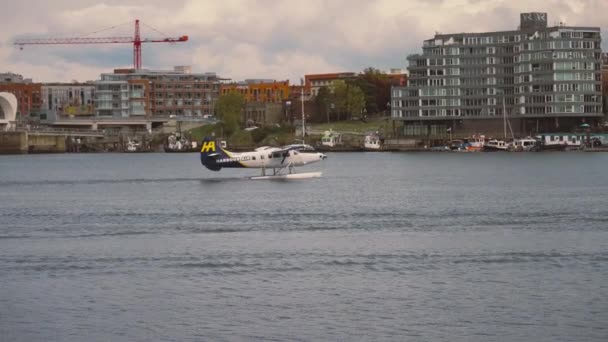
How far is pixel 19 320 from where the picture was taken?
1337 inches

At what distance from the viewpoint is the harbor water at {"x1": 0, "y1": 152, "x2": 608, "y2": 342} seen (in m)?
32.8

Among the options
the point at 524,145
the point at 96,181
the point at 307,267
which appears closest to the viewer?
the point at 307,267

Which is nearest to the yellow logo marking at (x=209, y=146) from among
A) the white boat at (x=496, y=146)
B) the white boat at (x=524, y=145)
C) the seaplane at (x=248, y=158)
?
the seaplane at (x=248, y=158)

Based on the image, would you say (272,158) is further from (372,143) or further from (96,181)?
(372,143)

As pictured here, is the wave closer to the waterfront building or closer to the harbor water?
the harbor water

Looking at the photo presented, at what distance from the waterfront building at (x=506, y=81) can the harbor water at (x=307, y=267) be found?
9147cm

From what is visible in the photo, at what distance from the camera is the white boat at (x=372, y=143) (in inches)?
7308

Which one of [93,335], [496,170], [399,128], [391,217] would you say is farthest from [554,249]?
[399,128]

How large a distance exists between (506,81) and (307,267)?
455 ft

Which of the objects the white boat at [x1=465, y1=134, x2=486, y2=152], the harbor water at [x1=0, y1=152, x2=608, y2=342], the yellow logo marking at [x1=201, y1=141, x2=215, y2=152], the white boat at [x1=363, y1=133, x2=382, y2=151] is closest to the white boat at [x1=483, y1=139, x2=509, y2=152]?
the white boat at [x1=465, y1=134, x2=486, y2=152]

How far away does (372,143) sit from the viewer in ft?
610

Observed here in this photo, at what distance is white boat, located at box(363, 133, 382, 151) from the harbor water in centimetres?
10448

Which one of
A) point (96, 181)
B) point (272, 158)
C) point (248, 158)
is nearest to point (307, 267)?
point (248, 158)

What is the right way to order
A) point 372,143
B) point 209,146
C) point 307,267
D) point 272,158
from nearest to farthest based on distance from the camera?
point 307,267, point 209,146, point 272,158, point 372,143
